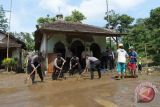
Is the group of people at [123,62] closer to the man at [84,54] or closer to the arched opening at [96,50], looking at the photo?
the man at [84,54]

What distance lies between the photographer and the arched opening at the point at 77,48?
25297mm

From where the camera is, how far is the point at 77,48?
25578 mm

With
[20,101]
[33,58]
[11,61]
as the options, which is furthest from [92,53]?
[20,101]

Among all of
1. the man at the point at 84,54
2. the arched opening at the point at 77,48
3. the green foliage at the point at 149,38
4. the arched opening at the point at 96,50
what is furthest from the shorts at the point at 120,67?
the green foliage at the point at 149,38

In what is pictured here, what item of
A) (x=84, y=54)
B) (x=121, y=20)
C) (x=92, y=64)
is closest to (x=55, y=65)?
(x=92, y=64)

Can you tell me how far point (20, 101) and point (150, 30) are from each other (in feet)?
109

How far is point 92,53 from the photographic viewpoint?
2562 centimetres

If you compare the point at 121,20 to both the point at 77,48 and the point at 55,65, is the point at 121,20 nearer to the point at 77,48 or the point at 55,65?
the point at 77,48

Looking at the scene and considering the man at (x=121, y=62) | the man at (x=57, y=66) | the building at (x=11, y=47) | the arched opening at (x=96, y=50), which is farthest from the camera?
the building at (x=11, y=47)

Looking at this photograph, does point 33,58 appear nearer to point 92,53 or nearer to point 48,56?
point 48,56

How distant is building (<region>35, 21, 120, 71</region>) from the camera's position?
76.6 ft

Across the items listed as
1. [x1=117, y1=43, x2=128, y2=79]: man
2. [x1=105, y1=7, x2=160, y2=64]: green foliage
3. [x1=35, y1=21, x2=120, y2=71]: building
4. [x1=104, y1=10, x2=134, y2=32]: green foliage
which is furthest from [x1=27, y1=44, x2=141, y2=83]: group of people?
[x1=104, y1=10, x2=134, y2=32]: green foliage

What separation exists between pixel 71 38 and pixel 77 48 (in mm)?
982

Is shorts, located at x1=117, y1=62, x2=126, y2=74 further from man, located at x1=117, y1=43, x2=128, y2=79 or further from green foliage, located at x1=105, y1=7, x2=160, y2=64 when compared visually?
green foliage, located at x1=105, y1=7, x2=160, y2=64
